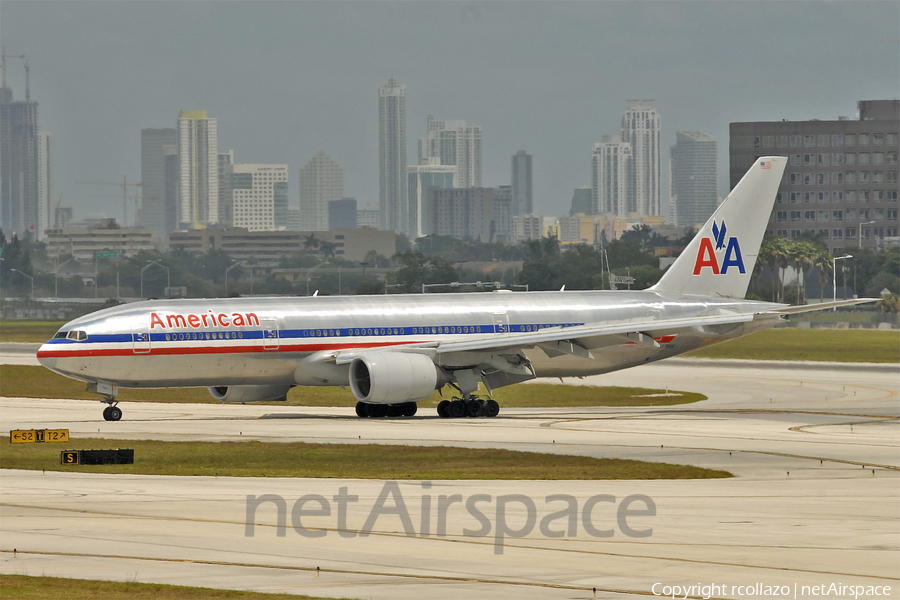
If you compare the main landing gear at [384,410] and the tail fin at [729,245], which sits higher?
the tail fin at [729,245]

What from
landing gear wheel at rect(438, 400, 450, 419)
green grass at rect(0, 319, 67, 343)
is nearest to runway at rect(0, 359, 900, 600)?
landing gear wheel at rect(438, 400, 450, 419)

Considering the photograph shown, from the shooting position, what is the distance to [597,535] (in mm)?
20484

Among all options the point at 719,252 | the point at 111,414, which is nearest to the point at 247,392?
the point at 111,414

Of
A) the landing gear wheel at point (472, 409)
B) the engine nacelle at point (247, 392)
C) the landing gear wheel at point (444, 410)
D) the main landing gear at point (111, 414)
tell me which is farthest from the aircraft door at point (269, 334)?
the landing gear wheel at point (472, 409)

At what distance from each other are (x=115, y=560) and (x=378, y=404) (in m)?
26.8

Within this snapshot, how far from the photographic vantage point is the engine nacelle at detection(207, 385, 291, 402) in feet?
152

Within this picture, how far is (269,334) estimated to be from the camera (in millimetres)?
43781

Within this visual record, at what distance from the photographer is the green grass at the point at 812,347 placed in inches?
3174

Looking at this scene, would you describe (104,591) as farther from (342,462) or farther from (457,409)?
(457,409)

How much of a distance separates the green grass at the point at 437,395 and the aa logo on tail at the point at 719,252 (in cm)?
593

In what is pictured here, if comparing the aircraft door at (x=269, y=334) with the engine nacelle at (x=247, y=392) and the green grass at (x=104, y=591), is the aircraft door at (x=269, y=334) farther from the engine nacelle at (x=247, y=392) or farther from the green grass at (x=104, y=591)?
the green grass at (x=104, y=591)

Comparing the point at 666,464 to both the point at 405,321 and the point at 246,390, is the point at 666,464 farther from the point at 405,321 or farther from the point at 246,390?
the point at 246,390

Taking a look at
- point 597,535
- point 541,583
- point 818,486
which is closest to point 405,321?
point 818,486

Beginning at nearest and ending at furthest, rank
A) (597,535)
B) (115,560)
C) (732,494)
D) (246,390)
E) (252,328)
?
(115,560)
(597,535)
(732,494)
(252,328)
(246,390)
